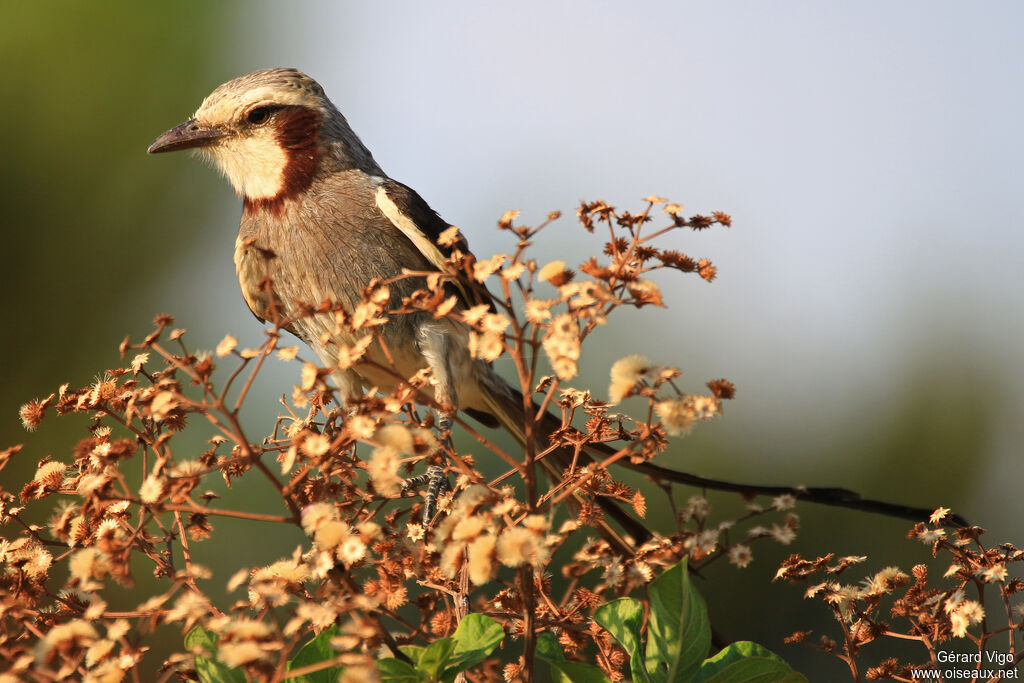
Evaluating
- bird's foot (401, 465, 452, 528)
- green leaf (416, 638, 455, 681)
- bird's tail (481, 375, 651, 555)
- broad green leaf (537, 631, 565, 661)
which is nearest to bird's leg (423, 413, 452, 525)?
bird's foot (401, 465, 452, 528)

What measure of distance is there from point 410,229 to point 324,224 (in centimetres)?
27

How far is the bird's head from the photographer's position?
295 cm

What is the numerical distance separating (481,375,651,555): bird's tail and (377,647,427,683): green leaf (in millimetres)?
319

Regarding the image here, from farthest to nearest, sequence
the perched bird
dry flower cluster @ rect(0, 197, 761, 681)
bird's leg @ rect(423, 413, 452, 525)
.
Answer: the perched bird, bird's leg @ rect(423, 413, 452, 525), dry flower cluster @ rect(0, 197, 761, 681)

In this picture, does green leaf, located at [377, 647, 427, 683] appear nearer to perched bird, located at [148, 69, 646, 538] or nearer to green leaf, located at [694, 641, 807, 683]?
green leaf, located at [694, 641, 807, 683]

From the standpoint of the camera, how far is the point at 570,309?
1201 mm

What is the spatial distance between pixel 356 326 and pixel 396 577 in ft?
1.20

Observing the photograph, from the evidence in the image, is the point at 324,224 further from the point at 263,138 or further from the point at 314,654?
the point at 314,654

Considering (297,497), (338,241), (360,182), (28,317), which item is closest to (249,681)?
(297,497)

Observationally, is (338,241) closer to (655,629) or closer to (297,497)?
(297,497)

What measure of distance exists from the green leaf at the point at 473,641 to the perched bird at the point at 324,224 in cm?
151

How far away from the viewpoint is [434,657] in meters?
1.10

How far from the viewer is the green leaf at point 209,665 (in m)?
1.19

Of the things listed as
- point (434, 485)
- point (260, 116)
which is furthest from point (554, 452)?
point (260, 116)
